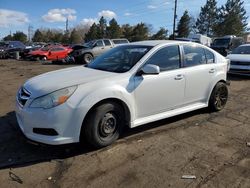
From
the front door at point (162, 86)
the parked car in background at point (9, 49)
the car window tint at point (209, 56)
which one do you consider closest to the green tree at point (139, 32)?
the parked car in background at point (9, 49)

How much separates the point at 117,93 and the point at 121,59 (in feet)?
3.29

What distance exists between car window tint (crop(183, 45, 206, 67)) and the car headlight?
2.56 m

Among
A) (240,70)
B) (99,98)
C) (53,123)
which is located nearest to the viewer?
(53,123)

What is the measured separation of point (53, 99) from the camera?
3.94m

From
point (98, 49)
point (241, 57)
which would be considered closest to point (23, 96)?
point (241, 57)

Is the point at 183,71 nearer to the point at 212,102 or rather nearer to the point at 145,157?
the point at 212,102

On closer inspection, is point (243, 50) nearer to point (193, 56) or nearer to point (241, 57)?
point (241, 57)

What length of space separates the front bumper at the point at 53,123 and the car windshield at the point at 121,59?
1278mm

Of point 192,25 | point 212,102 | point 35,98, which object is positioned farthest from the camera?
point 192,25

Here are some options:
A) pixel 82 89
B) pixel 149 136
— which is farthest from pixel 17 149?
pixel 149 136

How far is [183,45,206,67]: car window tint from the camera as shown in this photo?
5.57 m

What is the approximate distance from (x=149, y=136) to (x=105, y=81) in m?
1.30

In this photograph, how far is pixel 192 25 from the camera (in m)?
68.8

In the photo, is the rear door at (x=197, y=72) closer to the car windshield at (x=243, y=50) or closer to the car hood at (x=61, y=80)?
the car hood at (x=61, y=80)
